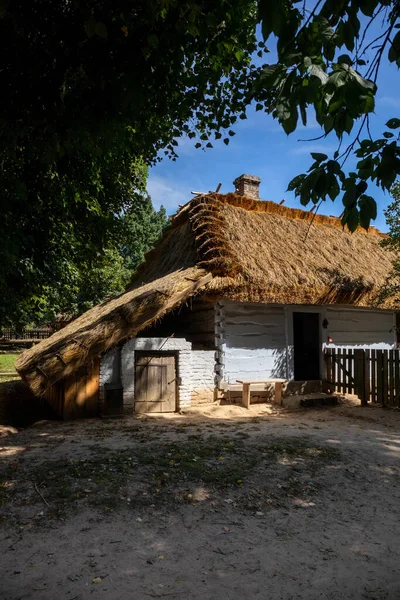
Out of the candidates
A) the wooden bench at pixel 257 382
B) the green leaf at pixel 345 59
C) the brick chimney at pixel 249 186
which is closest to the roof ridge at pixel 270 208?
the brick chimney at pixel 249 186

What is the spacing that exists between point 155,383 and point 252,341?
10.7 ft

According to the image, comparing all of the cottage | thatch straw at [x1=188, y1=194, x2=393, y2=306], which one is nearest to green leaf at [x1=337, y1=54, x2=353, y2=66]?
the cottage

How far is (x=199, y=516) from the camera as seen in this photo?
4.21m

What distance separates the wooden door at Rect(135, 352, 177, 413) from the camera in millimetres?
9703

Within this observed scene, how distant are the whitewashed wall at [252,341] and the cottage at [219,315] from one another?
1.2 inches

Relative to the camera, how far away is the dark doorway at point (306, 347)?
588 inches

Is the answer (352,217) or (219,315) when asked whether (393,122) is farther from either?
(219,315)

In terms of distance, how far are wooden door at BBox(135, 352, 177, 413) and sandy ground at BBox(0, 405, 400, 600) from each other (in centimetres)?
216

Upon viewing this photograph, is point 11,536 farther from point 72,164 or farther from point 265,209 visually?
point 265,209

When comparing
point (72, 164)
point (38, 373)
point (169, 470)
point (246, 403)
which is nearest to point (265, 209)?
point (246, 403)

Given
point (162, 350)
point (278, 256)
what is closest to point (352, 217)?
point (162, 350)

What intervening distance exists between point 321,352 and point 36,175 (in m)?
9.76

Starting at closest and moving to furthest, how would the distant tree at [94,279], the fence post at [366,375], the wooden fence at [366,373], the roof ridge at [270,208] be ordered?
the distant tree at [94,279]
the wooden fence at [366,373]
the fence post at [366,375]
the roof ridge at [270,208]

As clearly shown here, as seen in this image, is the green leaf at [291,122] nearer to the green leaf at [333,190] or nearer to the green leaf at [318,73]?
the green leaf at [318,73]
